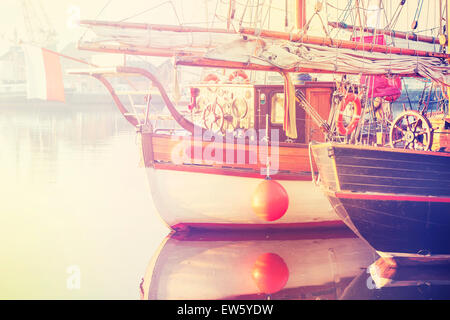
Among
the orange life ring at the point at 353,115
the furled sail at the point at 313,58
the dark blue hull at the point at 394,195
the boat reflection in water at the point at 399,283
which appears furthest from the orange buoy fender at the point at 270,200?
the furled sail at the point at 313,58

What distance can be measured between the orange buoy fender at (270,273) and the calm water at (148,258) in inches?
0.7

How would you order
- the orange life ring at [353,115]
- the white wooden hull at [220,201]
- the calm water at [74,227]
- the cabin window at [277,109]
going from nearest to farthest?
the calm water at [74,227], the orange life ring at [353,115], the white wooden hull at [220,201], the cabin window at [277,109]

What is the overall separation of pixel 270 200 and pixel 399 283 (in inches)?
118

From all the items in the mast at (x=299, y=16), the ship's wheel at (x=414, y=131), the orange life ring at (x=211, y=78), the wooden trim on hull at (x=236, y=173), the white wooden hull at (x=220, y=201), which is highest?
the mast at (x=299, y=16)

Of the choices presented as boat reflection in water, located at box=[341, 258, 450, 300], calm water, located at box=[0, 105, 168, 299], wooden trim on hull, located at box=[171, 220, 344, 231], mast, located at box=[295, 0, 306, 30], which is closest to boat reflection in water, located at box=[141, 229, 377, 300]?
wooden trim on hull, located at box=[171, 220, 344, 231]

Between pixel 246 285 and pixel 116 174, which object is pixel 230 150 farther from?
pixel 116 174

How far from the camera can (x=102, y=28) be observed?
1456cm

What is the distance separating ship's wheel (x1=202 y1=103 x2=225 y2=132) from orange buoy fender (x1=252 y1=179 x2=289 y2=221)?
2770 millimetres

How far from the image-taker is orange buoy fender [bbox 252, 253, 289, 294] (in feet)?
32.4

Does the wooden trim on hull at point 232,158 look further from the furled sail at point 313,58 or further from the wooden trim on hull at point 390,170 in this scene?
the wooden trim on hull at point 390,170

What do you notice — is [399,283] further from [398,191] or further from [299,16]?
[299,16]

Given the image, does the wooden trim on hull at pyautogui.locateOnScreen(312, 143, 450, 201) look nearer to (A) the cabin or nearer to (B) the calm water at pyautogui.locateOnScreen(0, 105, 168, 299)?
(A) the cabin

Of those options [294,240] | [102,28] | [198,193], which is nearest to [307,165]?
[294,240]

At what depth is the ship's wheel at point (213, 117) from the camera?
1434 centimetres
